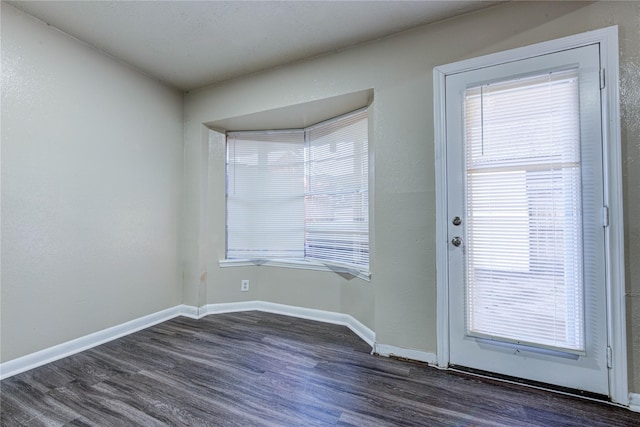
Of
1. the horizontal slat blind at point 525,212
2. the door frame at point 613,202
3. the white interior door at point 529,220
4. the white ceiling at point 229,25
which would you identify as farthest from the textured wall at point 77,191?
the door frame at point 613,202

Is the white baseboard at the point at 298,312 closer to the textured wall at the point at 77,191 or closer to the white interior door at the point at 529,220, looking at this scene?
the textured wall at the point at 77,191

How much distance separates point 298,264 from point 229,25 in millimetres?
2196

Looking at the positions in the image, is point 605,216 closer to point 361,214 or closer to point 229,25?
point 361,214

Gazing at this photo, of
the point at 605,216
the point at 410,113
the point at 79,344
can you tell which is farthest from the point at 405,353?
the point at 79,344

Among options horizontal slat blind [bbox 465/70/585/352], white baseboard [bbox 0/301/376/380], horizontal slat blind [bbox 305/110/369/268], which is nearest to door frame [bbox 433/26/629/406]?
horizontal slat blind [bbox 465/70/585/352]

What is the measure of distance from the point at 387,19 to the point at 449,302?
203 centimetres

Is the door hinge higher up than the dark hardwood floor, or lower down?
higher up

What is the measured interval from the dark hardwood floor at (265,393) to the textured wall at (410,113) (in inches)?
12.9

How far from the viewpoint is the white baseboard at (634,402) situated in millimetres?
1521

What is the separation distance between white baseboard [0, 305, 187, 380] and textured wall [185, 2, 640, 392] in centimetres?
162

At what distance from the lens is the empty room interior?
158 centimetres

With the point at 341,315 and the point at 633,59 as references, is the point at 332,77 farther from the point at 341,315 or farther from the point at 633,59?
the point at 341,315

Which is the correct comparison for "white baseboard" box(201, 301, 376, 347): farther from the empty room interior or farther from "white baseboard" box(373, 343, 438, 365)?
"white baseboard" box(373, 343, 438, 365)

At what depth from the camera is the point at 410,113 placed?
2.07 metres
